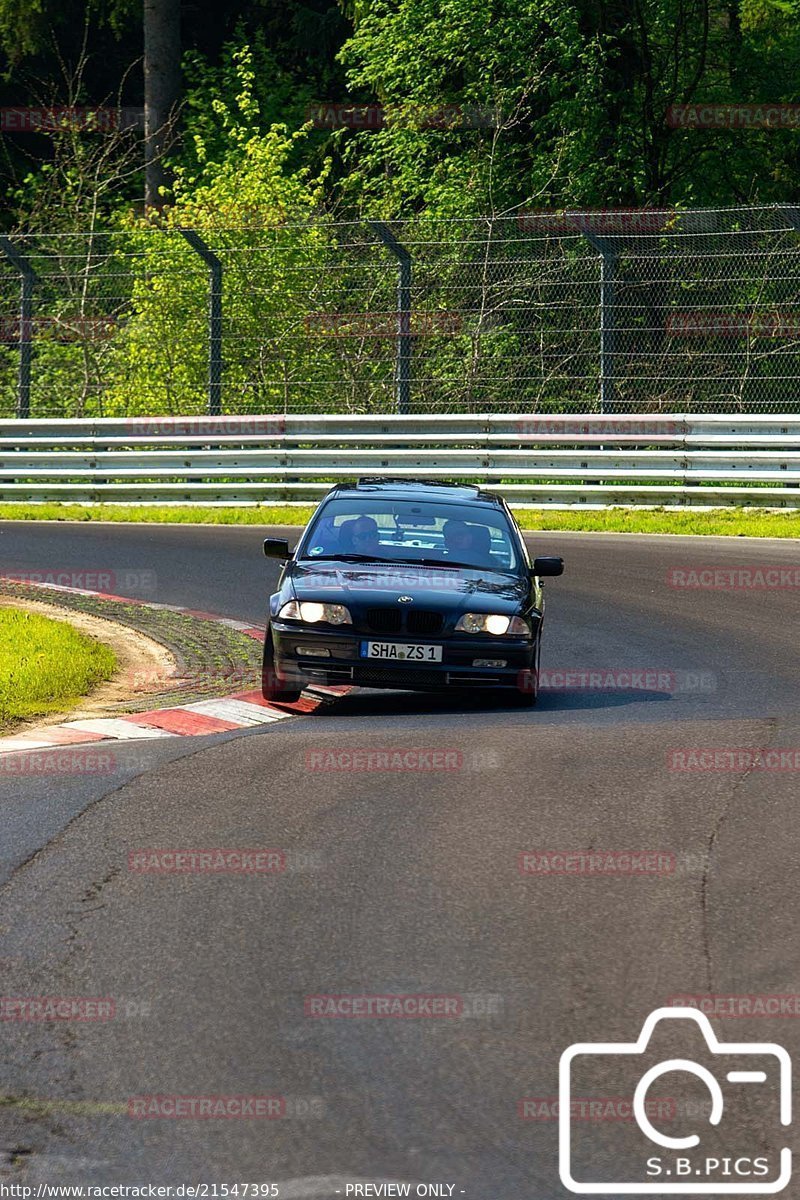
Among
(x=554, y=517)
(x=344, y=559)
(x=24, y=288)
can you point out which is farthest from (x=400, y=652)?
(x=24, y=288)

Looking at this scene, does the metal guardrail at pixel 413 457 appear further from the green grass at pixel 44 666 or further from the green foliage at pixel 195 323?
the green grass at pixel 44 666

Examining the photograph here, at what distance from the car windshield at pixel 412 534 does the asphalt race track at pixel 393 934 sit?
1210 millimetres

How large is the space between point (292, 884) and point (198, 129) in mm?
39158

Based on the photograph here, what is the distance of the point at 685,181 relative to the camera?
3634 cm

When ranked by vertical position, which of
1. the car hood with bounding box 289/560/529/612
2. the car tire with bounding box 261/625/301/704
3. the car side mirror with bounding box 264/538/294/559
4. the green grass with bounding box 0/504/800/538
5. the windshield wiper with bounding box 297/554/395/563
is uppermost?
the car side mirror with bounding box 264/538/294/559

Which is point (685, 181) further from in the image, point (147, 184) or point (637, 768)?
point (637, 768)

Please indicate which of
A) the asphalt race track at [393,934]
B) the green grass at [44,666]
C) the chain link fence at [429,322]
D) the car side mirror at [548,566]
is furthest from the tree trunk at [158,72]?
the asphalt race track at [393,934]

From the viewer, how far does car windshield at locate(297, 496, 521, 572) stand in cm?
1215

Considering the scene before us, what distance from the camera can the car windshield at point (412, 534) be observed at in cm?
1215

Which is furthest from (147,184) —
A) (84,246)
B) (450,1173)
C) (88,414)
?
(450,1173)

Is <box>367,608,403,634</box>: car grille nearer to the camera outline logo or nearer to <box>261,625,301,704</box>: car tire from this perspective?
<box>261,625,301,704</box>: car tire

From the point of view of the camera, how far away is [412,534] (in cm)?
1240

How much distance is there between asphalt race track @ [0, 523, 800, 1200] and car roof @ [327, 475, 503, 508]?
6.32ft

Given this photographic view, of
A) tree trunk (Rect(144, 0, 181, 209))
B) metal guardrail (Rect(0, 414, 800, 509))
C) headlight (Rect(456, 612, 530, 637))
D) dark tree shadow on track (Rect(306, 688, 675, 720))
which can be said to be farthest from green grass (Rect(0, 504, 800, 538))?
tree trunk (Rect(144, 0, 181, 209))
